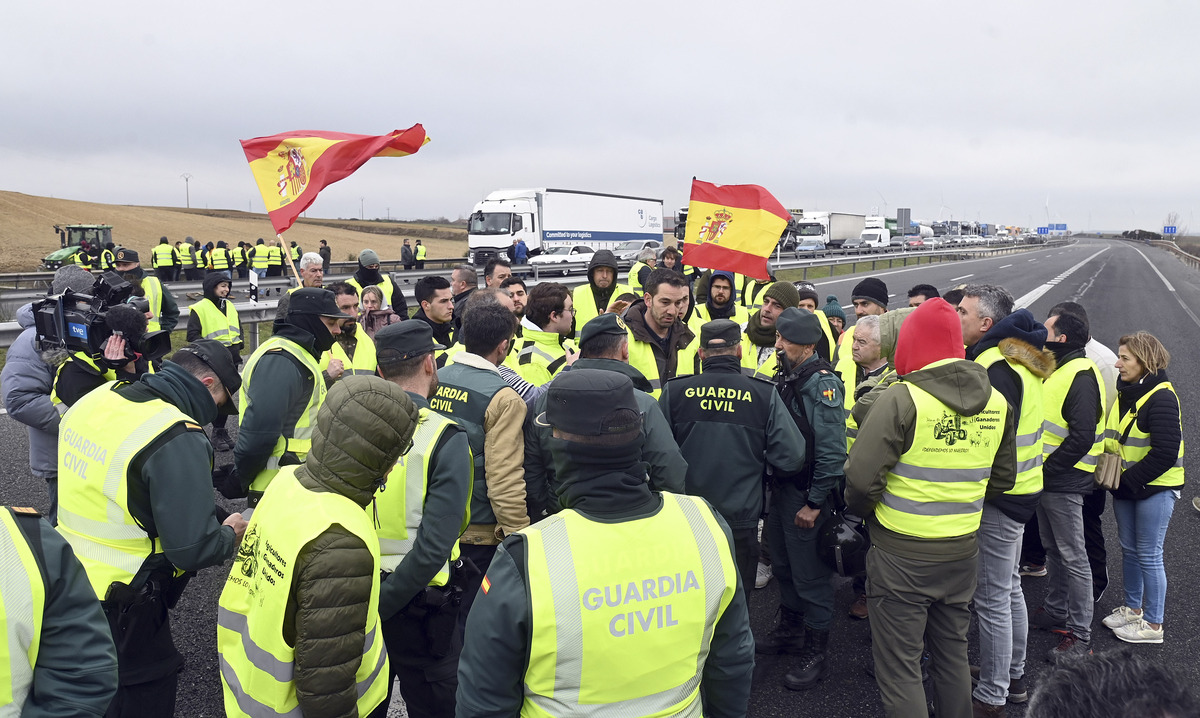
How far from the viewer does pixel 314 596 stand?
6.31 ft

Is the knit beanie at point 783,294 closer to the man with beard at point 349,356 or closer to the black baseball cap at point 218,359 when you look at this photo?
the man with beard at point 349,356

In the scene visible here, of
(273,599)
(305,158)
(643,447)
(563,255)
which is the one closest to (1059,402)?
(643,447)

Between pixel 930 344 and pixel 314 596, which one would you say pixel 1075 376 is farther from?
pixel 314 596

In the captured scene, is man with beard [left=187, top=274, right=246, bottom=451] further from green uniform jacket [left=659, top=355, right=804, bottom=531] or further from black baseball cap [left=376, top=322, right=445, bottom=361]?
green uniform jacket [left=659, top=355, right=804, bottom=531]

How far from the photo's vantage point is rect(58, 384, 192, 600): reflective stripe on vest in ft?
8.04

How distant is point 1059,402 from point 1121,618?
1515mm

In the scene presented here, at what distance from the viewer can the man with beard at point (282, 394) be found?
376cm

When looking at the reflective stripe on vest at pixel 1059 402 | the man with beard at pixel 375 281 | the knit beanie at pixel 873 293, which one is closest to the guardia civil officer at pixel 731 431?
the reflective stripe on vest at pixel 1059 402

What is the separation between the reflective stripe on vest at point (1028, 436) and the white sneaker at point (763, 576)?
190 cm

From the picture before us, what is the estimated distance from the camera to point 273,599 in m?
1.98

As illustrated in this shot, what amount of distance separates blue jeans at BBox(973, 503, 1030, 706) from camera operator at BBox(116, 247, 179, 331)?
7.88m

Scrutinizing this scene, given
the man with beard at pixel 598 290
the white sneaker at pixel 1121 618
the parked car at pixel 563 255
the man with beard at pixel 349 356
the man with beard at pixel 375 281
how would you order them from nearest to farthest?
1. the white sneaker at pixel 1121 618
2. the man with beard at pixel 349 356
3. the man with beard at pixel 598 290
4. the man with beard at pixel 375 281
5. the parked car at pixel 563 255

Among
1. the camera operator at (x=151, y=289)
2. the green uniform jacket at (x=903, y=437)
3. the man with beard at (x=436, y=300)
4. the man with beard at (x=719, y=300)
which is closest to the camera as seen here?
the green uniform jacket at (x=903, y=437)

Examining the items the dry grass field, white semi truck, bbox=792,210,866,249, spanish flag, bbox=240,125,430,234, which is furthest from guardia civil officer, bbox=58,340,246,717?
white semi truck, bbox=792,210,866,249
